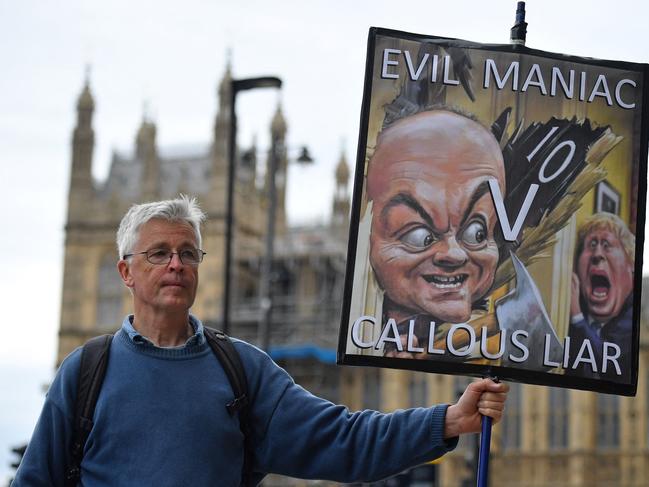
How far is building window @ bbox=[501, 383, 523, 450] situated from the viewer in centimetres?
4528

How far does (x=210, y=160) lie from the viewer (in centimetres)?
5438

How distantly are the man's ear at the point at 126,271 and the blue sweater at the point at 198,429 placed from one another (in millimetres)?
140

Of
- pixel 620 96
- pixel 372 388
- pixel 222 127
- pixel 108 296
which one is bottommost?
Result: pixel 372 388

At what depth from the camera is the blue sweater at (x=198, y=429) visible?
13.1 feet

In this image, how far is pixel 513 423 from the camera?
45562 mm

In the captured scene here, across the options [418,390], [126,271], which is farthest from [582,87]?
[418,390]

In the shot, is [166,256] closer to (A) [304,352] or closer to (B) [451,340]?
(B) [451,340]

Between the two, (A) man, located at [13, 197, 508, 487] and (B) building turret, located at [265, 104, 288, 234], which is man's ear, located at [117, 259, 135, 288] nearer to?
(A) man, located at [13, 197, 508, 487]

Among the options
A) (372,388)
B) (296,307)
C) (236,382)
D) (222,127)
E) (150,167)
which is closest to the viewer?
(236,382)

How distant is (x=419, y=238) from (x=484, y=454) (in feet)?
2.22

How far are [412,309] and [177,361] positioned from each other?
27.4 inches

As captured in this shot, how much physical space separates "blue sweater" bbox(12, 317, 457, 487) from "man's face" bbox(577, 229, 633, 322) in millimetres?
657

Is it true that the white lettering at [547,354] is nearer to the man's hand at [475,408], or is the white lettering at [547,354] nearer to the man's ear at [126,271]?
the man's hand at [475,408]

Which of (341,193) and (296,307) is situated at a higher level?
(341,193)
